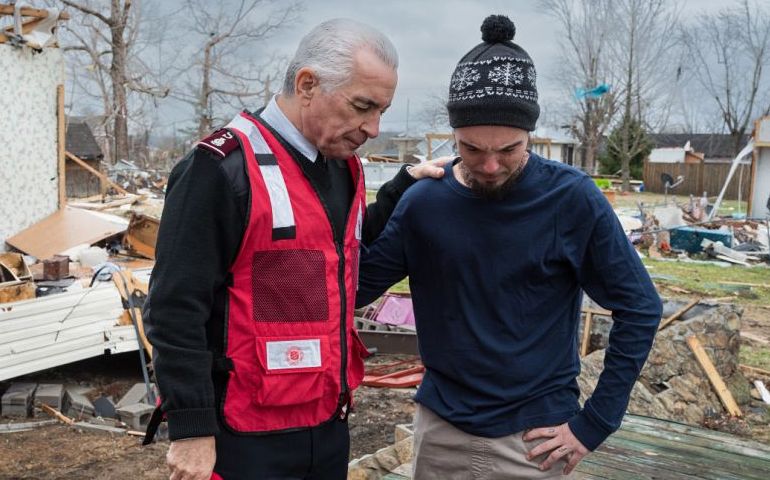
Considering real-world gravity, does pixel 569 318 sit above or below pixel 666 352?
above

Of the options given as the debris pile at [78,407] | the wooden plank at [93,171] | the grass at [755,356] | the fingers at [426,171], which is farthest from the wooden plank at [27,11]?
the grass at [755,356]

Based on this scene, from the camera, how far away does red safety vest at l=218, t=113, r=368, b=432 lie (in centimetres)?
193

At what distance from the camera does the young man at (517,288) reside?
7.11ft

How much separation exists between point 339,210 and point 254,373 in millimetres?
502

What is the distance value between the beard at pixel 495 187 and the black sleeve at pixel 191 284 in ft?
2.34

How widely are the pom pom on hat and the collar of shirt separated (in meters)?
0.61

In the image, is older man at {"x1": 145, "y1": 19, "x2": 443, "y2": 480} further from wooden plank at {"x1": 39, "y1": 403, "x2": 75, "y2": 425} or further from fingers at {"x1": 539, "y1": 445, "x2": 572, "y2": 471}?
wooden plank at {"x1": 39, "y1": 403, "x2": 75, "y2": 425}

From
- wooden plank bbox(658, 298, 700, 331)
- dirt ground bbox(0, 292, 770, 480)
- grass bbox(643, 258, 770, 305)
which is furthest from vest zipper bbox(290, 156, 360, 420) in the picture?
grass bbox(643, 258, 770, 305)

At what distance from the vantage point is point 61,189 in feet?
40.1

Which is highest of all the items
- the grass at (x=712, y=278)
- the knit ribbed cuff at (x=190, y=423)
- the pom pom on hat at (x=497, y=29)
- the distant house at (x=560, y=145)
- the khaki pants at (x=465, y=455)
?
the distant house at (x=560, y=145)

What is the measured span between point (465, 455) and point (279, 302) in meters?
0.77

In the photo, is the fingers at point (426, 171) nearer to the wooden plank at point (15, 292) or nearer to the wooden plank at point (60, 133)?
the wooden plank at point (15, 292)

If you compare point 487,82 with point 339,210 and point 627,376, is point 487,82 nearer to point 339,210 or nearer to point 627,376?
point 339,210

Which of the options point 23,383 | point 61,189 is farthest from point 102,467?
point 61,189
